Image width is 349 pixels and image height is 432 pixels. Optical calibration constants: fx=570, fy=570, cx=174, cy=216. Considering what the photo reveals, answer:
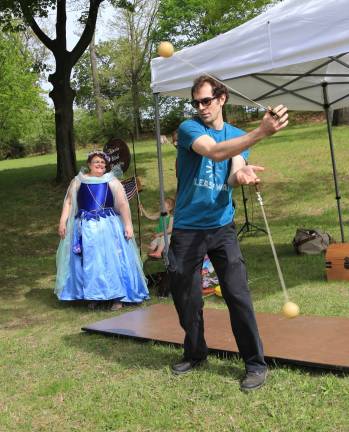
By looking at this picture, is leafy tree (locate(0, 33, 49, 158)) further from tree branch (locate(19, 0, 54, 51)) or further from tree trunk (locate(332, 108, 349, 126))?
tree trunk (locate(332, 108, 349, 126))

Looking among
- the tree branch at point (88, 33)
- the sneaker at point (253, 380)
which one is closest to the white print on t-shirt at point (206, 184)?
the sneaker at point (253, 380)

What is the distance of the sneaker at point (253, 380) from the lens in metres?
3.29

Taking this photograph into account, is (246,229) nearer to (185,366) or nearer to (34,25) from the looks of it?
(185,366)

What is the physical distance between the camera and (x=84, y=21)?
46.2 feet

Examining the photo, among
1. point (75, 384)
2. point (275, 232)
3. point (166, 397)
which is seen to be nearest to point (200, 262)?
point (166, 397)

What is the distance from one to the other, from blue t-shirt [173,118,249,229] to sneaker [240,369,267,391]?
90 cm

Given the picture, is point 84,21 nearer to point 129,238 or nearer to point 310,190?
point 310,190

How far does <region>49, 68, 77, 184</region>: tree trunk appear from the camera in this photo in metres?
12.5

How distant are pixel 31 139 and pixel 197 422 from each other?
123 ft

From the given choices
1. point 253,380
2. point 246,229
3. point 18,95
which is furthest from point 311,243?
point 18,95

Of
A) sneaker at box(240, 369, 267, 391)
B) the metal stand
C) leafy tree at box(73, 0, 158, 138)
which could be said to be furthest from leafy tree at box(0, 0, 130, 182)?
leafy tree at box(73, 0, 158, 138)

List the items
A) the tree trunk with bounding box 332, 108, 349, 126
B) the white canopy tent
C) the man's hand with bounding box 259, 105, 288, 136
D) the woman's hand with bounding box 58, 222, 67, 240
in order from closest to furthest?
the man's hand with bounding box 259, 105, 288, 136
the white canopy tent
the woman's hand with bounding box 58, 222, 67, 240
the tree trunk with bounding box 332, 108, 349, 126

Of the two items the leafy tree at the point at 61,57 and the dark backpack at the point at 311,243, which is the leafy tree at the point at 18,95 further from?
the dark backpack at the point at 311,243

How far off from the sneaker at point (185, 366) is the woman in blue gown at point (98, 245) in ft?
7.01
